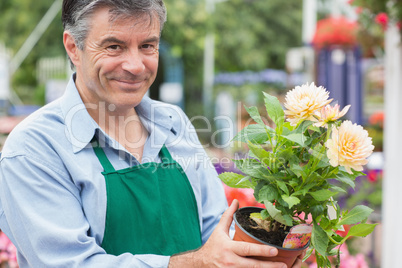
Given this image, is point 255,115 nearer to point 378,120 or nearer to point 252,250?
point 252,250

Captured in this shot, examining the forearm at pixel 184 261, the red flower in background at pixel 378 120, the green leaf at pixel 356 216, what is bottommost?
the red flower in background at pixel 378 120

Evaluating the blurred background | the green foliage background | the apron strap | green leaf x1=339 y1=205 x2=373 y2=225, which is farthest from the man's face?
the green foliage background

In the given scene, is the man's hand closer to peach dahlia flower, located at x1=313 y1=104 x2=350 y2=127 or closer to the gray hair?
peach dahlia flower, located at x1=313 y1=104 x2=350 y2=127

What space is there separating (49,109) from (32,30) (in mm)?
10031

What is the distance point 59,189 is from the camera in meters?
1.28

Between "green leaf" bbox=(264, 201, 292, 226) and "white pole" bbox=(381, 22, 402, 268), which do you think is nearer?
"green leaf" bbox=(264, 201, 292, 226)

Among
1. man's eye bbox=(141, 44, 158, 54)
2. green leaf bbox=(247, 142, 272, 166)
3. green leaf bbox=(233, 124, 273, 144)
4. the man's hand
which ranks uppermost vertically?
man's eye bbox=(141, 44, 158, 54)

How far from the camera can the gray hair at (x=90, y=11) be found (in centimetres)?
137

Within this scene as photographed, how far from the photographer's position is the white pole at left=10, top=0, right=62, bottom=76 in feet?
31.1

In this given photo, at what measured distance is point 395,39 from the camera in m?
3.33

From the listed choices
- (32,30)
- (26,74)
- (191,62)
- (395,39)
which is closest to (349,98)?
(395,39)

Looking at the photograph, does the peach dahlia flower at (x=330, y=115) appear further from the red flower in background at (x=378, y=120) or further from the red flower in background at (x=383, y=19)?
the red flower in background at (x=378, y=120)

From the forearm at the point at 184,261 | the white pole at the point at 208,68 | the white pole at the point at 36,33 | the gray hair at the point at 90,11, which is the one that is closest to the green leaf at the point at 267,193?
the forearm at the point at 184,261

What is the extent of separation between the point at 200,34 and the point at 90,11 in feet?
33.7
